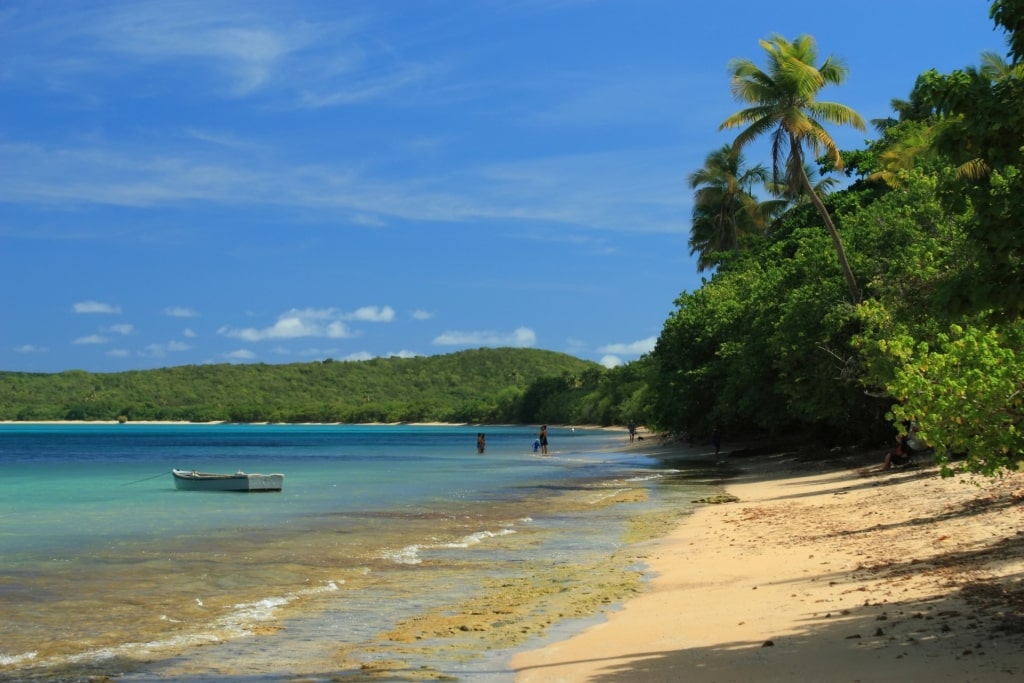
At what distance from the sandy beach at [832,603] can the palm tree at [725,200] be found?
1807 inches

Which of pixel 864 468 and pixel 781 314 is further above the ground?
pixel 781 314

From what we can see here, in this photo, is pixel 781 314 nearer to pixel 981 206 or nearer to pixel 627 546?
→ pixel 627 546

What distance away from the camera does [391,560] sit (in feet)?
55.1

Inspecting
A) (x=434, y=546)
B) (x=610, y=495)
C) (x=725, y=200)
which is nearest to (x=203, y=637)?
(x=434, y=546)

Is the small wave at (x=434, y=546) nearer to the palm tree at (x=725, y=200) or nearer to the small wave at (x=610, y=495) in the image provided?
the small wave at (x=610, y=495)

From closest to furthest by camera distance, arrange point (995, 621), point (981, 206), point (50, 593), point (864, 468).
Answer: point (981, 206) < point (995, 621) < point (50, 593) < point (864, 468)

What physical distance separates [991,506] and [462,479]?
26.1 m

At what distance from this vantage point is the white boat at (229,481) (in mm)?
34875

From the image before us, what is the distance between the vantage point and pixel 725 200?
64.4 metres

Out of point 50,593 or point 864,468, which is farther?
point 864,468

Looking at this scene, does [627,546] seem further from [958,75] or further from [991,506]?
[958,75]

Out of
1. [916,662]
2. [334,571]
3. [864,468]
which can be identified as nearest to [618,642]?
[916,662]

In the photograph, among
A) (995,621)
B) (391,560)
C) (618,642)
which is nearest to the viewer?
(995,621)

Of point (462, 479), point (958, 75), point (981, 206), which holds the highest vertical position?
point (958, 75)
